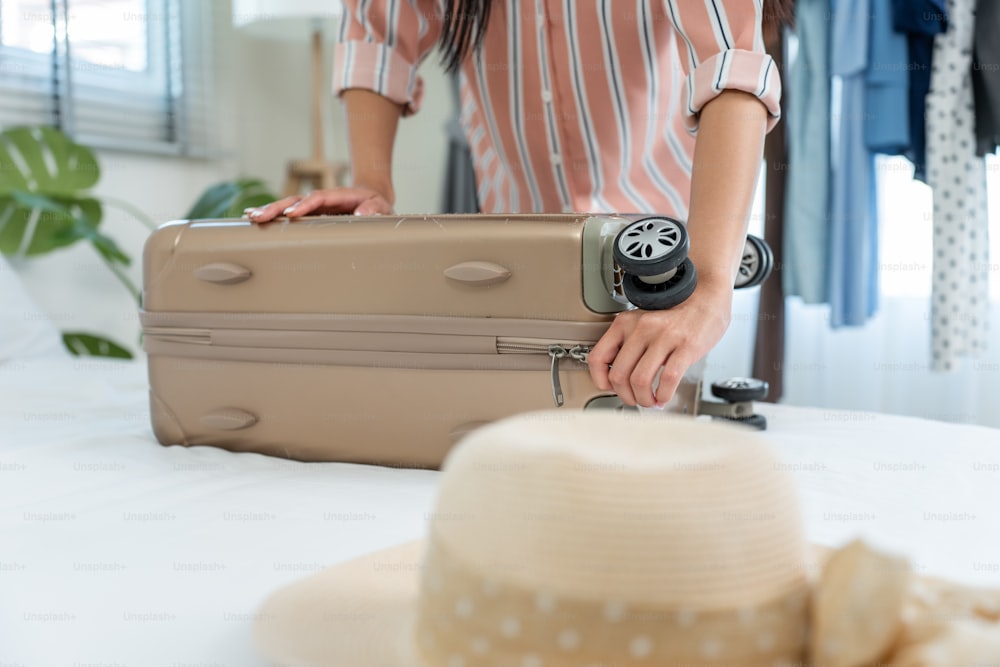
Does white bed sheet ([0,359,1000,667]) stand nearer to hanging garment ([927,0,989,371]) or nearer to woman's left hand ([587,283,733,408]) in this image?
woman's left hand ([587,283,733,408])

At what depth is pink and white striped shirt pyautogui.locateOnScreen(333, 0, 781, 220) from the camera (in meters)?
1.07

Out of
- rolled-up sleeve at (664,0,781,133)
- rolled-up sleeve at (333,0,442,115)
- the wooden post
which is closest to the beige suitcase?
rolled-up sleeve at (664,0,781,133)

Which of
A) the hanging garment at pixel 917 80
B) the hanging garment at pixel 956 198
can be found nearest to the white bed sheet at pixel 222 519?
the hanging garment at pixel 956 198

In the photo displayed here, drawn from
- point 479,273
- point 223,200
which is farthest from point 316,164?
point 479,273

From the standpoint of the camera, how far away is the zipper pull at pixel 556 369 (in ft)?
2.31

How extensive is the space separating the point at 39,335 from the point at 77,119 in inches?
36.7

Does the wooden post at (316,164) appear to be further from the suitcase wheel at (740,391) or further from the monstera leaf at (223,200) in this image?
the suitcase wheel at (740,391)

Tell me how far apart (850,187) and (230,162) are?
1.88 metres

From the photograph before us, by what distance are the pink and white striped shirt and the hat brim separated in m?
0.79

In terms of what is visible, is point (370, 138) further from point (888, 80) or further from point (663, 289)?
point (888, 80)

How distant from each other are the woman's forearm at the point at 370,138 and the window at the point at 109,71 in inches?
54.3

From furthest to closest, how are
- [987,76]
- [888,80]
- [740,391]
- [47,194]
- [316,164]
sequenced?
[316,164] → [47,194] → [888,80] → [987,76] → [740,391]

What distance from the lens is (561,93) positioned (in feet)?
3.71

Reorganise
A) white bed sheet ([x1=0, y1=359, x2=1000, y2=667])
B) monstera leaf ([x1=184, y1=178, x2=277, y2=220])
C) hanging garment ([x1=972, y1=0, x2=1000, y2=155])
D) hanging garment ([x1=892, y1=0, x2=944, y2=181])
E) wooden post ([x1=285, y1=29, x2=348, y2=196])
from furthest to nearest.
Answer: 1. wooden post ([x1=285, y1=29, x2=348, y2=196])
2. monstera leaf ([x1=184, y1=178, x2=277, y2=220])
3. hanging garment ([x1=892, y1=0, x2=944, y2=181])
4. hanging garment ([x1=972, y1=0, x2=1000, y2=155])
5. white bed sheet ([x1=0, y1=359, x2=1000, y2=667])
